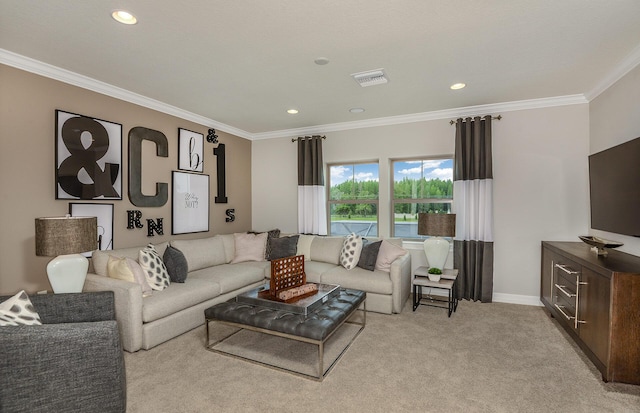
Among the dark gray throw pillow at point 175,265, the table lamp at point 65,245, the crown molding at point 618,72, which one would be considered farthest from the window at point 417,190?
the table lamp at point 65,245

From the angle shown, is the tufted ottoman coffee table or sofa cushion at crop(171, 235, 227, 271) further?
Result: sofa cushion at crop(171, 235, 227, 271)

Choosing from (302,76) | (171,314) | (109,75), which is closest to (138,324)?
(171,314)

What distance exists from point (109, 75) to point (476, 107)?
4.38 m

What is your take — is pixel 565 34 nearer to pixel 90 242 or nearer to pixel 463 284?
pixel 463 284

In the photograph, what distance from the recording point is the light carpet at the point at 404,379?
209 cm

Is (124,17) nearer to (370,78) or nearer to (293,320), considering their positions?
(370,78)

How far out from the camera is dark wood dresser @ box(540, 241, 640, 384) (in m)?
2.24

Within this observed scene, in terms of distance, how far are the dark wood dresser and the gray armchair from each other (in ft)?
10.6

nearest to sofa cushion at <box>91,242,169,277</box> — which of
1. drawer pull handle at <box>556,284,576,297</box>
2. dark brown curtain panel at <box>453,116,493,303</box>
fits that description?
dark brown curtain panel at <box>453,116,493,303</box>

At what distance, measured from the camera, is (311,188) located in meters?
5.30

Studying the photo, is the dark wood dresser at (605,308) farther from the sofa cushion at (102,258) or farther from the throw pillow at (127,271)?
the sofa cushion at (102,258)

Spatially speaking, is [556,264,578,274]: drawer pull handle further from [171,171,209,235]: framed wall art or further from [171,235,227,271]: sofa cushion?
[171,171,209,235]: framed wall art

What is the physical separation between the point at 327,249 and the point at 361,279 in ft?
2.96

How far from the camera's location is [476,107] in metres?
4.27
